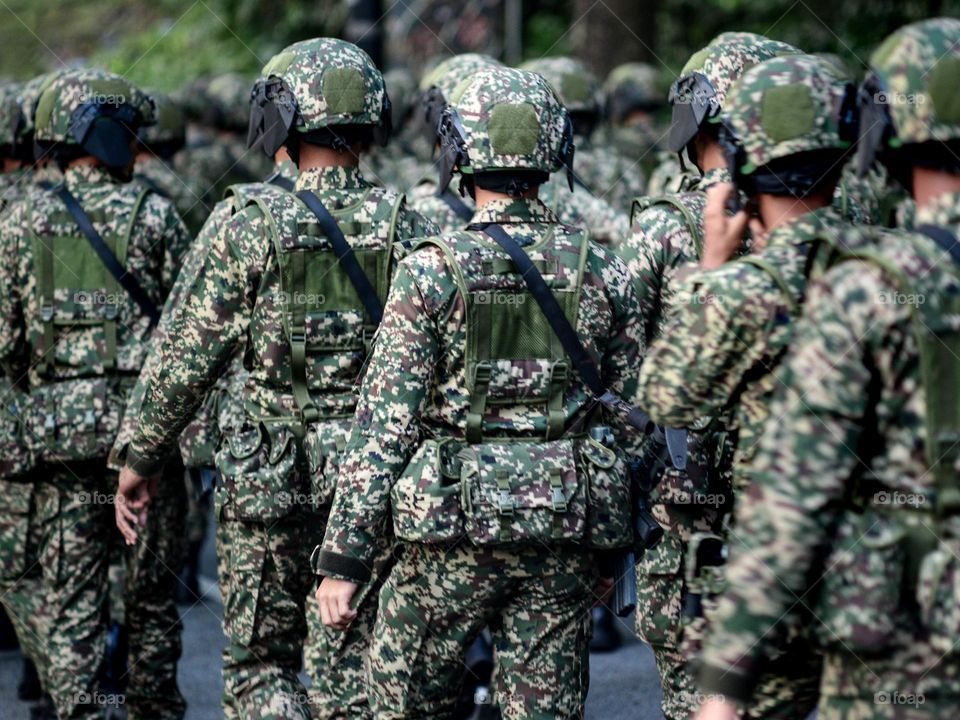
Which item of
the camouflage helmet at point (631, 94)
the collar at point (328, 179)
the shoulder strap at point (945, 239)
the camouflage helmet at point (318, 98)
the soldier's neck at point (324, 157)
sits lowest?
the shoulder strap at point (945, 239)

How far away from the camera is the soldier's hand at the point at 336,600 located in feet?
13.4

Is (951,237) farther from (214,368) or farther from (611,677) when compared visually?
(611,677)

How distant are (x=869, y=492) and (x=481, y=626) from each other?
1.52m

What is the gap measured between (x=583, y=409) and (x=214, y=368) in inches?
56.5

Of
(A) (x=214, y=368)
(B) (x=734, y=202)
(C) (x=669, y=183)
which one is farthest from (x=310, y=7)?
(B) (x=734, y=202)

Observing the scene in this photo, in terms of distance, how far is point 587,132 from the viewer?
847 cm

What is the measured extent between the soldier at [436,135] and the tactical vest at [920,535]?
3679 millimetres

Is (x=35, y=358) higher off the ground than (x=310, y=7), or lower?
lower

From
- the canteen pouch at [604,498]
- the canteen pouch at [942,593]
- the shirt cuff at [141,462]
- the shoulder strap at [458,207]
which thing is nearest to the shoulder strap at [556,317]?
the canteen pouch at [604,498]

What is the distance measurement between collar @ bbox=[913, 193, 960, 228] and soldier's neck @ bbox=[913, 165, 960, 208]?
0.04 feet

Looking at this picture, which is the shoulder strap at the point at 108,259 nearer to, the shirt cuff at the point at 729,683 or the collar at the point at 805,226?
the collar at the point at 805,226

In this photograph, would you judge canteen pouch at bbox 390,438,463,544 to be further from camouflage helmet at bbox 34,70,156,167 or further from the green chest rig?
camouflage helmet at bbox 34,70,156,167

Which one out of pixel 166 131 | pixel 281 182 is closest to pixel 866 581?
pixel 281 182

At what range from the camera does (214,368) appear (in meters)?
5.07
